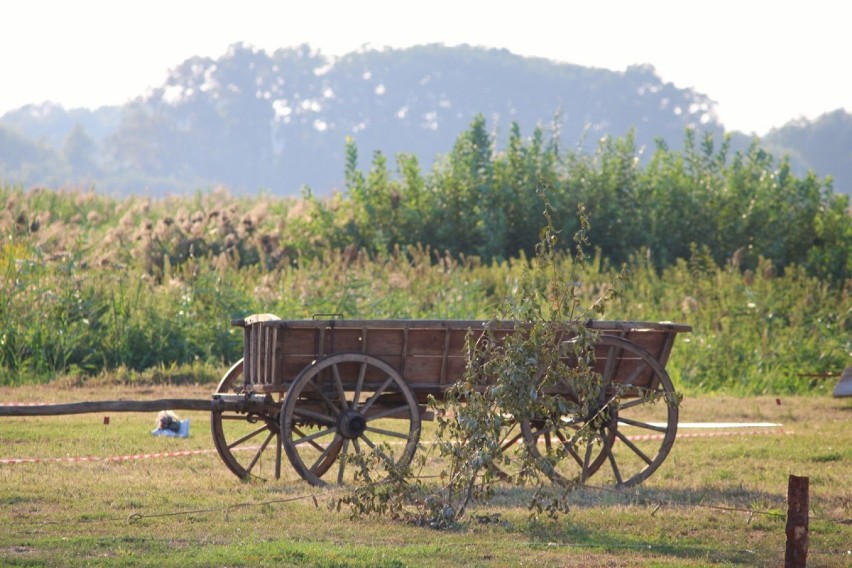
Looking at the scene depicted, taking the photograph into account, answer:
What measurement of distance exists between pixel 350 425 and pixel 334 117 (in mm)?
127554

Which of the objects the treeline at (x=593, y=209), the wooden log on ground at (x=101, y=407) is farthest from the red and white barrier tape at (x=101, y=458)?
the treeline at (x=593, y=209)

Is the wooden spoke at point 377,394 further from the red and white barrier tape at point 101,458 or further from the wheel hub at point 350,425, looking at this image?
the red and white barrier tape at point 101,458

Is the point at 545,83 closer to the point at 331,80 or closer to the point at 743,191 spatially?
the point at 331,80

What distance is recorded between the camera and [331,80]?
139m

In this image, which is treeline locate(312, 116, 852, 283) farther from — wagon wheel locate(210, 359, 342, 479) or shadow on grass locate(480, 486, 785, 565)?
shadow on grass locate(480, 486, 785, 565)

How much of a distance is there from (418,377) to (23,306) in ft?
26.9

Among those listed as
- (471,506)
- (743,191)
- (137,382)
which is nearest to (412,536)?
(471,506)

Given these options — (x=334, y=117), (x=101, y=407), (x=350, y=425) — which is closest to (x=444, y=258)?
(x=350, y=425)

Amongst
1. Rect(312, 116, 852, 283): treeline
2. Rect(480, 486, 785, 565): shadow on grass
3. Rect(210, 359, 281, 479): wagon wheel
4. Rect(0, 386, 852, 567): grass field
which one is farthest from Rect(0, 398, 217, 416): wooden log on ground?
Rect(312, 116, 852, 283): treeline

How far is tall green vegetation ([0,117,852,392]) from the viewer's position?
1521cm

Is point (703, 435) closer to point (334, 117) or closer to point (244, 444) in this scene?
point (244, 444)

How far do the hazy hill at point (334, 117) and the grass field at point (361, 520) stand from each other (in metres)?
104

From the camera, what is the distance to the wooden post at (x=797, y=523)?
542 cm

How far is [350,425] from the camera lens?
7.98 m
